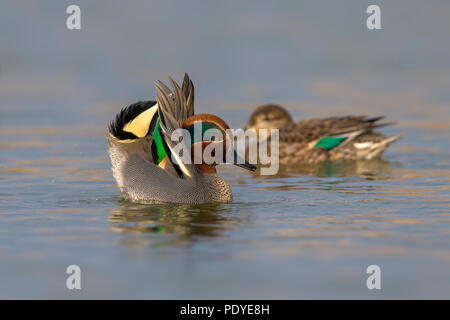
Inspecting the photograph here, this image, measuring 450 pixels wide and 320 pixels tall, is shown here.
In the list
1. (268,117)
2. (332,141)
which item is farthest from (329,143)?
(268,117)

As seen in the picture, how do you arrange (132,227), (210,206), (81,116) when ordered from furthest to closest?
(81,116) < (210,206) < (132,227)

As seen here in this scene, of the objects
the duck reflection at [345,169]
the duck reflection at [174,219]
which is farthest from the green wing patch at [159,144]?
the duck reflection at [345,169]

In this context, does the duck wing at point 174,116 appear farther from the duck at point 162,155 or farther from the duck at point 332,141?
the duck at point 332,141

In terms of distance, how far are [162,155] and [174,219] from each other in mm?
1144

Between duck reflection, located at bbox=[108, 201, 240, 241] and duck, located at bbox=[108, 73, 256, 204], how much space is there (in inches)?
5.3

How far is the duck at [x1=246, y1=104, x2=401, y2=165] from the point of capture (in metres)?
14.3

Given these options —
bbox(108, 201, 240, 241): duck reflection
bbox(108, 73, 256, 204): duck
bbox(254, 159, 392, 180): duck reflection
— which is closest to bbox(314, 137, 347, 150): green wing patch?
bbox(254, 159, 392, 180): duck reflection

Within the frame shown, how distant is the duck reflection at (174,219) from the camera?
8.34 meters

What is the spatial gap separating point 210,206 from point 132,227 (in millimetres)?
1382

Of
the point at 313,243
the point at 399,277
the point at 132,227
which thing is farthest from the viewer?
the point at 132,227

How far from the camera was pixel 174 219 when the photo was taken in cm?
891

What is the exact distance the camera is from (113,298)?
643 centimetres

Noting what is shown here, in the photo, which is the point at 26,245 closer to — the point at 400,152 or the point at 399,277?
the point at 399,277
